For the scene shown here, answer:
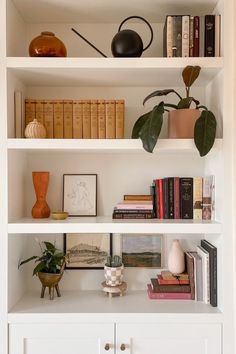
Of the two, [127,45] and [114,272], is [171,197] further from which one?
[127,45]

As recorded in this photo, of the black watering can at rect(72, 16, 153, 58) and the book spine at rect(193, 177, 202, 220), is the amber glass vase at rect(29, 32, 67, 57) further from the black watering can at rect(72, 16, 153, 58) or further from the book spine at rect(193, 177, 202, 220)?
the book spine at rect(193, 177, 202, 220)

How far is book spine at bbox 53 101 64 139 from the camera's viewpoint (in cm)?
187

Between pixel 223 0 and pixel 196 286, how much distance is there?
140cm

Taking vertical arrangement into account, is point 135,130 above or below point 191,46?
below

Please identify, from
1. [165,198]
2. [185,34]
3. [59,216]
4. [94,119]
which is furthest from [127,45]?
[59,216]

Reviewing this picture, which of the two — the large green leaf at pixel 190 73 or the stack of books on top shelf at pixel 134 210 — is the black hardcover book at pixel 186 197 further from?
the large green leaf at pixel 190 73

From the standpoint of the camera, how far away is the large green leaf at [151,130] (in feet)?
5.22
